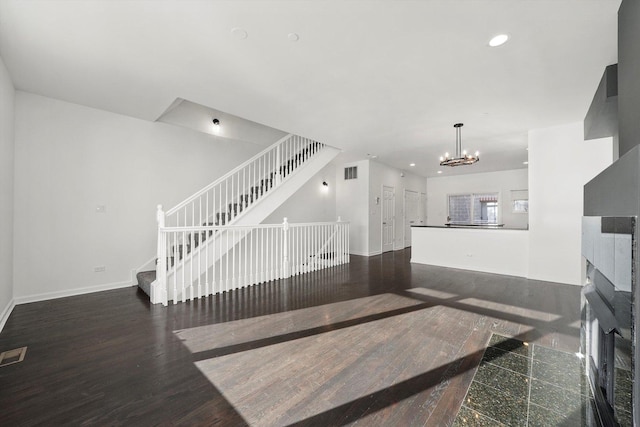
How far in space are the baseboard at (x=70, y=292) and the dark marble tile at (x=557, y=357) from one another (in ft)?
18.5

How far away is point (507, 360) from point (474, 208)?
29.3 feet

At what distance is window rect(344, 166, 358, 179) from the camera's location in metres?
8.18

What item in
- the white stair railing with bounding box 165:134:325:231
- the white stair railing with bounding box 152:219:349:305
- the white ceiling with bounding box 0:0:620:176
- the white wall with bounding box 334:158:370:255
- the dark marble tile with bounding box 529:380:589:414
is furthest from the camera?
the white wall with bounding box 334:158:370:255

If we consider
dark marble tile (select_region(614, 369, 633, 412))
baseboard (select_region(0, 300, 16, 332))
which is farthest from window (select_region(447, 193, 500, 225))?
baseboard (select_region(0, 300, 16, 332))

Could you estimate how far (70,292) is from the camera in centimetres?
392

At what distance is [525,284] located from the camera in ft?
15.1

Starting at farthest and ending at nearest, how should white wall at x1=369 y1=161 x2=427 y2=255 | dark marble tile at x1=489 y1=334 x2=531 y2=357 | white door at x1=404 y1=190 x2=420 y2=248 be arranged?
white door at x1=404 y1=190 x2=420 y2=248, white wall at x1=369 y1=161 x2=427 y2=255, dark marble tile at x1=489 y1=334 x2=531 y2=357

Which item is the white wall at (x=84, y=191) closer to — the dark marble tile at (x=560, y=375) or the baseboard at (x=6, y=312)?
the baseboard at (x=6, y=312)

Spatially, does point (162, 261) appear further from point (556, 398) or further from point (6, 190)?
point (556, 398)

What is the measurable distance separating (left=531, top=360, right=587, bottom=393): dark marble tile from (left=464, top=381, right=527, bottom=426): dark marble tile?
395mm

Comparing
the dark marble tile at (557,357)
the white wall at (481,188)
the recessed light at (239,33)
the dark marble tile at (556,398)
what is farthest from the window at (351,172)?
the dark marble tile at (556,398)

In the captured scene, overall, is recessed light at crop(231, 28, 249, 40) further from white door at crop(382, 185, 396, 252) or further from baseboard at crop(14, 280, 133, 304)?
white door at crop(382, 185, 396, 252)

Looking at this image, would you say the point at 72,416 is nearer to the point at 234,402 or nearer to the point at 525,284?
the point at 234,402

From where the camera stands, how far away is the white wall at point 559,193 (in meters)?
4.48
